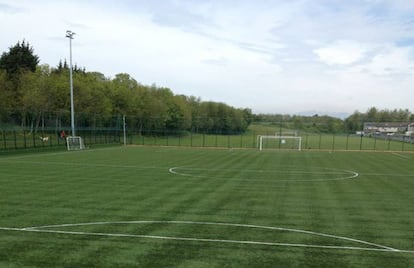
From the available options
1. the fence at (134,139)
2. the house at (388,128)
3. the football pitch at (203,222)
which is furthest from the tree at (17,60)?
the house at (388,128)

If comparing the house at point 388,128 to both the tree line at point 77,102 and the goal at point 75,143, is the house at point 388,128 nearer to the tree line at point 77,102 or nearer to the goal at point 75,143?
the tree line at point 77,102

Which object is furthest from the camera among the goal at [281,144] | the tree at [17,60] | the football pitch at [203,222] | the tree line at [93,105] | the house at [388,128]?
the house at [388,128]

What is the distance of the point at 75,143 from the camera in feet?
114

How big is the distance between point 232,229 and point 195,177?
822 cm

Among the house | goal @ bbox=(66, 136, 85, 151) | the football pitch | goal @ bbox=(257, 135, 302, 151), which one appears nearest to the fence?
goal @ bbox=(257, 135, 302, 151)

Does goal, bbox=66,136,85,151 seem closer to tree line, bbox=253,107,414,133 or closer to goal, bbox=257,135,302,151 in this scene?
goal, bbox=257,135,302,151

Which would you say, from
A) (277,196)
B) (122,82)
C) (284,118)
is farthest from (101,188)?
(122,82)

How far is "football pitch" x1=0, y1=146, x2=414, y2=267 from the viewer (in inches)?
250

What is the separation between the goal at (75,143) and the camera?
33694 millimetres

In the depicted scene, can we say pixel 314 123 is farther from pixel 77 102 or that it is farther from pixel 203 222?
pixel 203 222

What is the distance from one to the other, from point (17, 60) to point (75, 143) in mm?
26393

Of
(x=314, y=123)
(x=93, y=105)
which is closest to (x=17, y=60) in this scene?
(x=93, y=105)

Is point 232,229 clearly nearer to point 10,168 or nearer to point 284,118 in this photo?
point 10,168

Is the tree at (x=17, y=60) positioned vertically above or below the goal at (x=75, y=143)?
above
